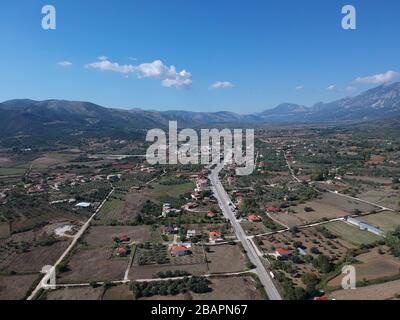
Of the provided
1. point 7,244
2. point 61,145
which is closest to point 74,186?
point 7,244

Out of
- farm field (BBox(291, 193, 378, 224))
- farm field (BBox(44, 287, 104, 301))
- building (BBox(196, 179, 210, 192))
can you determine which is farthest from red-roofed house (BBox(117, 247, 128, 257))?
building (BBox(196, 179, 210, 192))

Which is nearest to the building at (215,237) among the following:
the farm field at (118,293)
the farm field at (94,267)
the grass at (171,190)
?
the farm field at (94,267)

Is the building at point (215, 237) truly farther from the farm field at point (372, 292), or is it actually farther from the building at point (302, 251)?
the farm field at point (372, 292)

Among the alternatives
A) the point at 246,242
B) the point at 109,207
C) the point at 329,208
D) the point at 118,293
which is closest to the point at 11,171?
the point at 109,207

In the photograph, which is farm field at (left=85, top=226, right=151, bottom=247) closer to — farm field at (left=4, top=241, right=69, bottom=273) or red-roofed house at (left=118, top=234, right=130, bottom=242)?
red-roofed house at (left=118, top=234, right=130, bottom=242)
